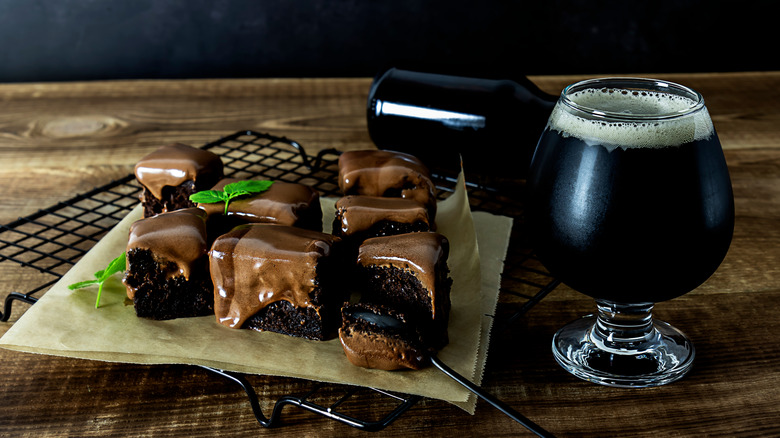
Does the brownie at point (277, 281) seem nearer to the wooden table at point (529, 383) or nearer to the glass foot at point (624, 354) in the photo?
the wooden table at point (529, 383)

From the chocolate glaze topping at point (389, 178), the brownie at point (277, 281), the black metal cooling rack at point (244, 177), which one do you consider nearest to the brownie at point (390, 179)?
the chocolate glaze topping at point (389, 178)

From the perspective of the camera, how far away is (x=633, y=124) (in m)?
0.72

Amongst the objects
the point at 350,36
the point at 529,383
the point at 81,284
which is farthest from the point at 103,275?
the point at 350,36

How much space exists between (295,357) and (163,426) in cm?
17

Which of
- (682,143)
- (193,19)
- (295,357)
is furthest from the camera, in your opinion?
(193,19)

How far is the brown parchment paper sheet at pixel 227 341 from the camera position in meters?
0.82

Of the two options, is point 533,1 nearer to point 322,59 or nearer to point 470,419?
point 322,59

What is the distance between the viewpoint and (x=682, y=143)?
73 centimetres

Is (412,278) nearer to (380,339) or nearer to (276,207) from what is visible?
(380,339)

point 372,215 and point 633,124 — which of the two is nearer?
point 633,124

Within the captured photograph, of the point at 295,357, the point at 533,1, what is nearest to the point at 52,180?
the point at 295,357

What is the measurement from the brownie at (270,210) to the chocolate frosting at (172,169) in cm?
11

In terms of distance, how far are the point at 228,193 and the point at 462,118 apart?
497 mm

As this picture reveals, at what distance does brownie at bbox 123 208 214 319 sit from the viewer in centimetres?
96
